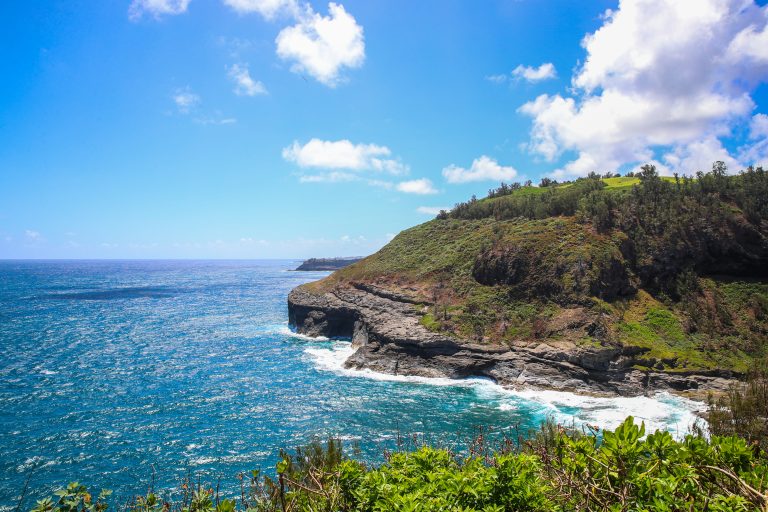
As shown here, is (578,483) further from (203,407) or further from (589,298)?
(589,298)

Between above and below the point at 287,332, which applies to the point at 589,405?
below

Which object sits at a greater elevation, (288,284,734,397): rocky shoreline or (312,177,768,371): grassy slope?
(312,177,768,371): grassy slope

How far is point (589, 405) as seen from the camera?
38.2 meters

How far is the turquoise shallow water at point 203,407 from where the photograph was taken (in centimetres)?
2858

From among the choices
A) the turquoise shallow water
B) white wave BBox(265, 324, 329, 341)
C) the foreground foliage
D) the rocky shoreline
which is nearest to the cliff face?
the rocky shoreline

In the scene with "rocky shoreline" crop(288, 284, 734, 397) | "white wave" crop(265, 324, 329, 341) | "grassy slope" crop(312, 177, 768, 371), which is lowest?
"white wave" crop(265, 324, 329, 341)

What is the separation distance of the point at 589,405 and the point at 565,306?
53.3 feet

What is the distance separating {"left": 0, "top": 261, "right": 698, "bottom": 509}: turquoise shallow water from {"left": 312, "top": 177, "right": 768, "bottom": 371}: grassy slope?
26.4ft

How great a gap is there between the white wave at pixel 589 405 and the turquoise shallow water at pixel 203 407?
181 mm

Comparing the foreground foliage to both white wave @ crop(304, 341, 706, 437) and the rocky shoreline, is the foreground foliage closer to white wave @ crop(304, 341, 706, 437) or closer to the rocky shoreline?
white wave @ crop(304, 341, 706, 437)

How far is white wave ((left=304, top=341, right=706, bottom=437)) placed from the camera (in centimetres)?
3366

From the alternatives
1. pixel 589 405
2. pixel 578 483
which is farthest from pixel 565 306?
pixel 578 483

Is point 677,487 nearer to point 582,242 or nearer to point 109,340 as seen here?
point 582,242

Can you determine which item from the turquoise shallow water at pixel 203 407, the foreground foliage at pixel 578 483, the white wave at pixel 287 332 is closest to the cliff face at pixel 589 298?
the white wave at pixel 287 332
